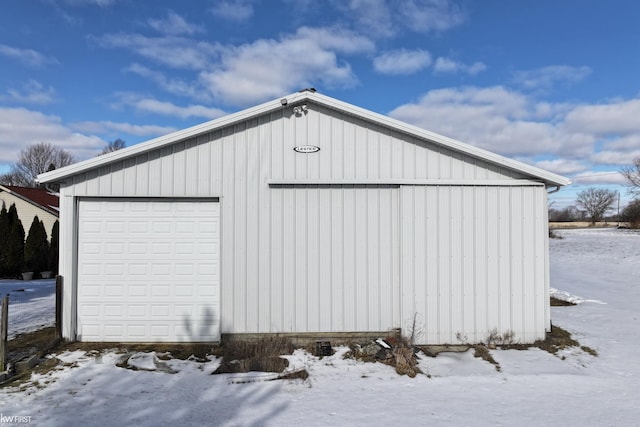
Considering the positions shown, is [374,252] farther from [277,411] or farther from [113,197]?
[113,197]

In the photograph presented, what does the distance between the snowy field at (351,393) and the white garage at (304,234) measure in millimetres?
814

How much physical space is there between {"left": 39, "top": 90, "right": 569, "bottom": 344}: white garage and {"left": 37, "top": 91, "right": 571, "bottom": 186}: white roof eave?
0.07ft

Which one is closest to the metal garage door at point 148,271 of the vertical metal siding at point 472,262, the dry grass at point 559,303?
the vertical metal siding at point 472,262

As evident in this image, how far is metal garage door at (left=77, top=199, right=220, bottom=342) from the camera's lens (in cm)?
636

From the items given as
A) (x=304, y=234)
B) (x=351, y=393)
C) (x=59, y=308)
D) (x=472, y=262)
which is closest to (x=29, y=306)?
(x=59, y=308)

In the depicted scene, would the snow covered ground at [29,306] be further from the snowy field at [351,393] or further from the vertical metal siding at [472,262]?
the vertical metal siding at [472,262]

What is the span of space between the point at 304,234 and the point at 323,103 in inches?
85.1

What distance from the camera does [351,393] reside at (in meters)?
4.50

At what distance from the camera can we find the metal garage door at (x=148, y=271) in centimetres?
636

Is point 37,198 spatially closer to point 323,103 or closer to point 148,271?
point 148,271

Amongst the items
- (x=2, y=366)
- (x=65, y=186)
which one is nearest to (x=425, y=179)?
(x=65, y=186)

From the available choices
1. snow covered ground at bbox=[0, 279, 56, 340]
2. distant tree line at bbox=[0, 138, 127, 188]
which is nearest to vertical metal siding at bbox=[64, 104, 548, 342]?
snow covered ground at bbox=[0, 279, 56, 340]

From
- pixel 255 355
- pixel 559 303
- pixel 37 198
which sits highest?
pixel 37 198

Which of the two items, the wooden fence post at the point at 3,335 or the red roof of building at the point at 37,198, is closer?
the wooden fence post at the point at 3,335
